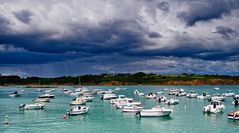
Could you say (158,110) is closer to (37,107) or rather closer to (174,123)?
(174,123)

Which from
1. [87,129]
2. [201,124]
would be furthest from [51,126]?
[201,124]

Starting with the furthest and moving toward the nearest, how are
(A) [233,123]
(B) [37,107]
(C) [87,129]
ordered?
(B) [37,107] → (A) [233,123] → (C) [87,129]

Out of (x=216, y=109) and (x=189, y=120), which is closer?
(x=189, y=120)

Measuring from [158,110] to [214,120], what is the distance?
Result: 34.7 feet

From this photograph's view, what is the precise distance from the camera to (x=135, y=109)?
8244cm

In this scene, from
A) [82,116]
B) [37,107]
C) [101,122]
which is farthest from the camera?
[37,107]

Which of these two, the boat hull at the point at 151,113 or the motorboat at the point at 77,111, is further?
→ the motorboat at the point at 77,111

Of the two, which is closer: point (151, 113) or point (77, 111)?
point (151, 113)

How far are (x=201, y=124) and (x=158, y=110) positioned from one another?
1102 centimetres

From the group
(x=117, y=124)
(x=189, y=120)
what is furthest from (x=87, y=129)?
(x=189, y=120)

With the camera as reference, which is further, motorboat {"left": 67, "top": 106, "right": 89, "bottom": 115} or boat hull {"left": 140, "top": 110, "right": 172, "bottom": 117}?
motorboat {"left": 67, "top": 106, "right": 89, "bottom": 115}

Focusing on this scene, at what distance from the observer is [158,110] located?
2876 inches

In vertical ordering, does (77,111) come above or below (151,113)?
above

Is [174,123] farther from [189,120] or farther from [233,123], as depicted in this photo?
[233,123]
